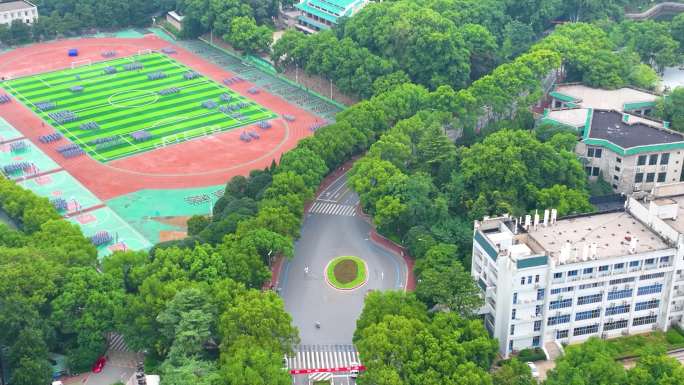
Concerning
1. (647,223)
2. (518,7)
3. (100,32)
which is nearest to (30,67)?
(100,32)

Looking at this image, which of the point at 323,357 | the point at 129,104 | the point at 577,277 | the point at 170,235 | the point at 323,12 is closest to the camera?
the point at 577,277

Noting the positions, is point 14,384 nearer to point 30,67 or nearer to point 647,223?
point 647,223

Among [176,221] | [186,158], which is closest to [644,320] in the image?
[176,221]

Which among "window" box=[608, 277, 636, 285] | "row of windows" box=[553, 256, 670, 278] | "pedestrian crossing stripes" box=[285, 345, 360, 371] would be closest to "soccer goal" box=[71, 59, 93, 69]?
"pedestrian crossing stripes" box=[285, 345, 360, 371]

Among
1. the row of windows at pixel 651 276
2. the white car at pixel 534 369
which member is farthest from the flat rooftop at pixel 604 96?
the white car at pixel 534 369

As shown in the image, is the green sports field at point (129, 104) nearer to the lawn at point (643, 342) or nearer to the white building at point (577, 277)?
the white building at point (577, 277)

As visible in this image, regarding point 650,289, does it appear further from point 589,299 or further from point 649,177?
point 649,177
